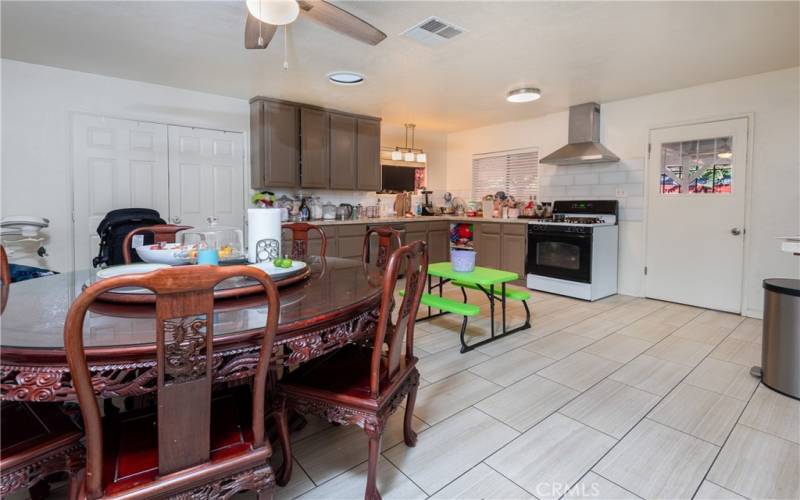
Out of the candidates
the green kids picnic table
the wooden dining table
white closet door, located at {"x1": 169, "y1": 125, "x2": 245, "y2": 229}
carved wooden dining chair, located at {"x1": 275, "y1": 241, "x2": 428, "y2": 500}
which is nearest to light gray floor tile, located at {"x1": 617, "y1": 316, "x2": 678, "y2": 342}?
the green kids picnic table

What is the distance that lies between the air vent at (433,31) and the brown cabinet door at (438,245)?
3.39 meters

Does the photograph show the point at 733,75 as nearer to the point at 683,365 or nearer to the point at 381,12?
the point at 683,365

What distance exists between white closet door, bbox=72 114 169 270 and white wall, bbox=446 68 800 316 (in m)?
4.70

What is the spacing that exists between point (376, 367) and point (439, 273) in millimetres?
2065

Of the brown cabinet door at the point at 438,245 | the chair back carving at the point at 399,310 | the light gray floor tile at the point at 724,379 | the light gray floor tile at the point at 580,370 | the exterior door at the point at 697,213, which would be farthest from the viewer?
the brown cabinet door at the point at 438,245

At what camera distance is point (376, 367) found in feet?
4.61

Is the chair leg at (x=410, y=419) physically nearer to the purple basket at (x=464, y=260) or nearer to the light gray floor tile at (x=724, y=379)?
the purple basket at (x=464, y=260)

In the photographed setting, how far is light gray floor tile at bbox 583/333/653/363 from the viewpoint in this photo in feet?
9.63

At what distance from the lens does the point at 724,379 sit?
2545 mm

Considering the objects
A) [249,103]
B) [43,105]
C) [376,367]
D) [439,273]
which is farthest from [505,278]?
[43,105]

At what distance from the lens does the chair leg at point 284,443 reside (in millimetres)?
1486

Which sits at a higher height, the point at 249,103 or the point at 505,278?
the point at 249,103

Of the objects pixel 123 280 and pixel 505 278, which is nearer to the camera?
pixel 123 280

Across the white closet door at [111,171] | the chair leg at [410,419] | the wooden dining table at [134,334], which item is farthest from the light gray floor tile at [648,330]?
the white closet door at [111,171]
